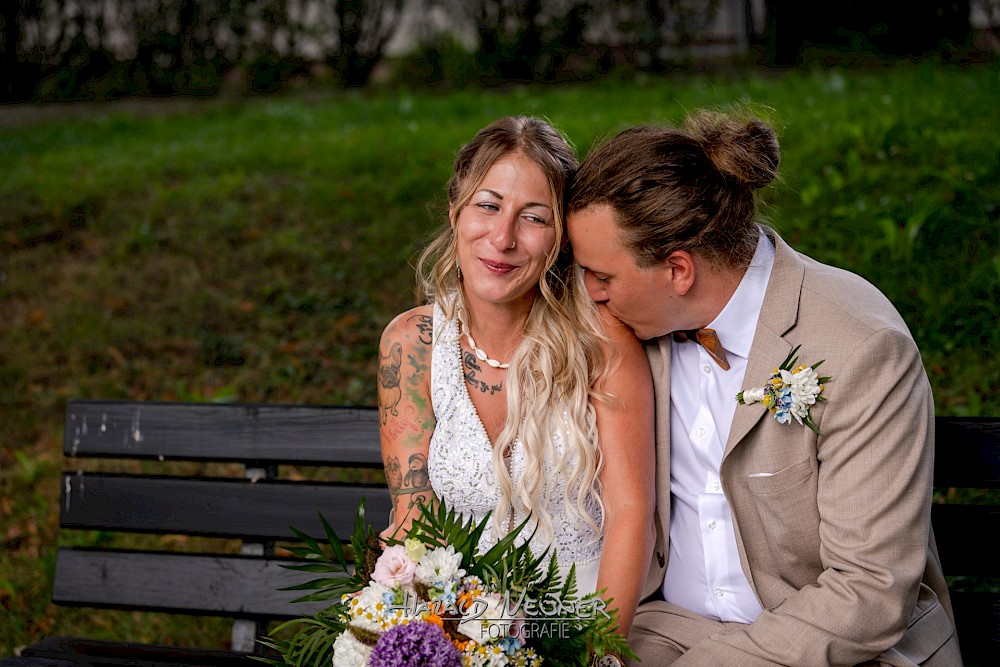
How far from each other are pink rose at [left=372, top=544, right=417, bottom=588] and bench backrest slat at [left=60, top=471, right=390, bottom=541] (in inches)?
51.7

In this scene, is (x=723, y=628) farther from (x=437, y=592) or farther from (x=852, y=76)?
(x=852, y=76)

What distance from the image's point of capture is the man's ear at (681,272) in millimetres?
2738

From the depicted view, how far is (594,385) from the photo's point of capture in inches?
117

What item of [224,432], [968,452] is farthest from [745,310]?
[224,432]

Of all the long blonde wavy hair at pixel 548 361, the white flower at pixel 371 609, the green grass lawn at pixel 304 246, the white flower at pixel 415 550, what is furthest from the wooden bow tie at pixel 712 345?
the white flower at pixel 371 609

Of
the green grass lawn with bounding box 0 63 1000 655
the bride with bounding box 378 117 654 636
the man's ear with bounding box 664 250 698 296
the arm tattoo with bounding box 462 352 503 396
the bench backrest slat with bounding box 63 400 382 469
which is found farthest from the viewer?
the green grass lawn with bounding box 0 63 1000 655

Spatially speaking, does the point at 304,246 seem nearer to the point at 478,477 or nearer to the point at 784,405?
the point at 478,477

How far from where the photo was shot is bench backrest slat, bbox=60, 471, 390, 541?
11.4ft

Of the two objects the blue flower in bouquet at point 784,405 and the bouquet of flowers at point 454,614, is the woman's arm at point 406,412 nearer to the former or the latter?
the bouquet of flowers at point 454,614

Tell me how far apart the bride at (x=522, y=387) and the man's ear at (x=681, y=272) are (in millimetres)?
274

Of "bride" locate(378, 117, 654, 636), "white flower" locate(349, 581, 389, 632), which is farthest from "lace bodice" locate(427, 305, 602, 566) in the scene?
"white flower" locate(349, 581, 389, 632)

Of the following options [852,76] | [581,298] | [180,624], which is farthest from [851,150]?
[180,624]

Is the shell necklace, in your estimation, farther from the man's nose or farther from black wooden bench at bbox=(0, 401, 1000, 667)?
black wooden bench at bbox=(0, 401, 1000, 667)

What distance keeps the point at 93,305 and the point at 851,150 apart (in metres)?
4.75
